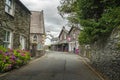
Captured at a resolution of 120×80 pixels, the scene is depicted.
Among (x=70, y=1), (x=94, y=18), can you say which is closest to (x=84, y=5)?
(x=94, y=18)

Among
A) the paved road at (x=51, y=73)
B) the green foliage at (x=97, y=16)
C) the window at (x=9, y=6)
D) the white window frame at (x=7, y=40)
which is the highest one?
the window at (x=9, y=6)

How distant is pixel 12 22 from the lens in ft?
51.3

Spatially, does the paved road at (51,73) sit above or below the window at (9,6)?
below

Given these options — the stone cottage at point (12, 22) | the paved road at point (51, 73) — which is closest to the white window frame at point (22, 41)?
the stone cottage at point (12, 22)

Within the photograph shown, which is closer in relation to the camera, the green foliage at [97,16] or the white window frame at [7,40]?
the green foliage at [97,16]

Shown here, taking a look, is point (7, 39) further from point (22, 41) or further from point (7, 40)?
point (22, 41)

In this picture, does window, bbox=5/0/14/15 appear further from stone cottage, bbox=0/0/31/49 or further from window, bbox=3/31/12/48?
window, bbox=3/31/12/48

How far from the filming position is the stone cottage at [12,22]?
1341cm

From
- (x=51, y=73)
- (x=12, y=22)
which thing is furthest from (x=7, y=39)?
(x=51, y=73)

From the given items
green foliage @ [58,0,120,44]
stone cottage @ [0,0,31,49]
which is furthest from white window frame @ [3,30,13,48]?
green foliage @ [58,0,120,44]

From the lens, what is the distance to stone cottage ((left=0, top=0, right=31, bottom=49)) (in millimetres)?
13406

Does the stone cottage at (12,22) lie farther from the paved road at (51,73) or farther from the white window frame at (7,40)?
the paved road at (51,73)

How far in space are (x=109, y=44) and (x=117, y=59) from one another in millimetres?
1795

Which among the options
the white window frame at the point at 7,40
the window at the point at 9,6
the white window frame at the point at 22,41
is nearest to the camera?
the white window frame at the point at 7,40
